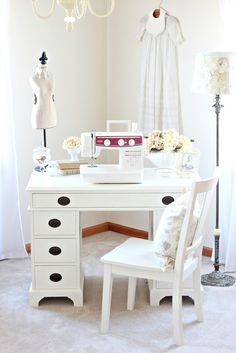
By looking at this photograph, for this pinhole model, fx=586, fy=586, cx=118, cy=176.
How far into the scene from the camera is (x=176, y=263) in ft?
9.27

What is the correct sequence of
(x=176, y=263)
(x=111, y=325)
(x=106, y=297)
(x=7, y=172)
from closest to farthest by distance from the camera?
1. (x=176, y=263)
2. (x=106, y=297)
3. (x=111, y=325)
4. (x=7, y=172)

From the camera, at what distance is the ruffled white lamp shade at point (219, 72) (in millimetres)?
3393

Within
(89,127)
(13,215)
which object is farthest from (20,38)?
(13,215)

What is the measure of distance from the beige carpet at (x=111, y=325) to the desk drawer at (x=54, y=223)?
0.44m

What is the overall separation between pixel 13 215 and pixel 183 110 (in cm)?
142

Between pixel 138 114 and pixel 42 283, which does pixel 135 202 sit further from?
pixel 138 114

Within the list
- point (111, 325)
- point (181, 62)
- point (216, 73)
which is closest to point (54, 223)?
point (111, 325)

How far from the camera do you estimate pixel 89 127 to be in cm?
464

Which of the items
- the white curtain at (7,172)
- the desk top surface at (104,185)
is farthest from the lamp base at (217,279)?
the white curtain at (7,172)

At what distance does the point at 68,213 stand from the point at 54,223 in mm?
99

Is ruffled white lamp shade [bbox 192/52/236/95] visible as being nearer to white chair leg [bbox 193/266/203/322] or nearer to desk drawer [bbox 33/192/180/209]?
desk drawer [bbox 33/192/180/209]

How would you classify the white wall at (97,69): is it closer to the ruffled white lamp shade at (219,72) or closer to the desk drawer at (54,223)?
the ruffled white lamp shade at (219,72)

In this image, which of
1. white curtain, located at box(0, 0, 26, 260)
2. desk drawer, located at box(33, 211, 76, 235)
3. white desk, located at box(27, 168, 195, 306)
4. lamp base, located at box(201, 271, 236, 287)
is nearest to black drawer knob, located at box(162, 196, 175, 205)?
white desk, located at box(27, 168, 195, 306)

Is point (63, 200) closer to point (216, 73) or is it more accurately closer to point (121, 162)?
point (121, 162)
